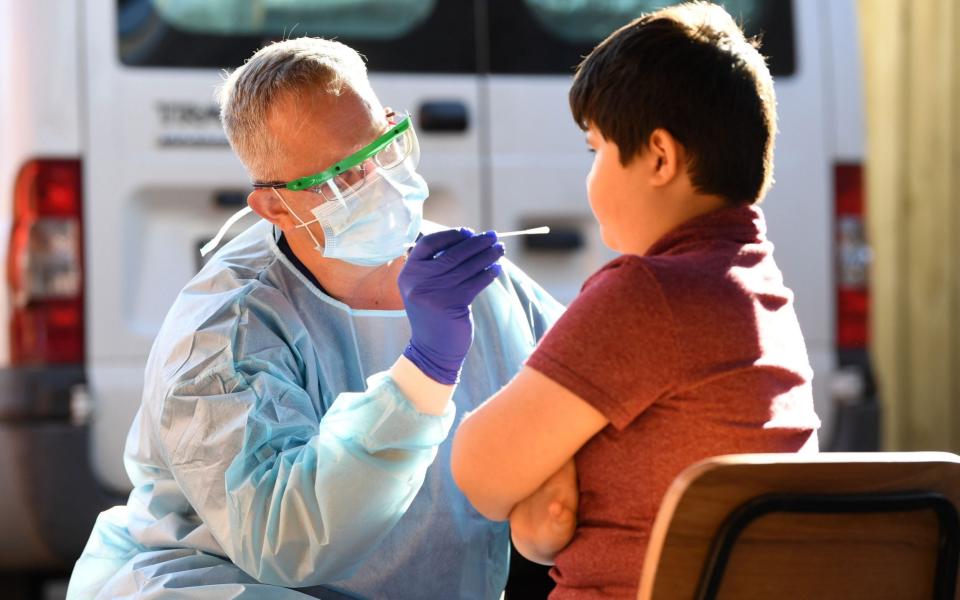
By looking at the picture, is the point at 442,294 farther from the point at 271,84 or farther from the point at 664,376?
the point at 271,84

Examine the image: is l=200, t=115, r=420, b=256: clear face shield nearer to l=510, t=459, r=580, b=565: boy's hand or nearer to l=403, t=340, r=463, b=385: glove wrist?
l=403, t=340, r=463, b=385: glove wrist

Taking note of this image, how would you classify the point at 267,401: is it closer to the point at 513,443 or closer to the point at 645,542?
the point at 513,443

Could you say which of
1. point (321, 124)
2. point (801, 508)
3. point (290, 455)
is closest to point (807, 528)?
point (801, 508)

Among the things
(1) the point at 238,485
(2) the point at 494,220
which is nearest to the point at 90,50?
(2) the point at 494,220

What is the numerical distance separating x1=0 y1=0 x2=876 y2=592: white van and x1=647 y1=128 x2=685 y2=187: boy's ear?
186 cm

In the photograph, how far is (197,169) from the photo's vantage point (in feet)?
10.8

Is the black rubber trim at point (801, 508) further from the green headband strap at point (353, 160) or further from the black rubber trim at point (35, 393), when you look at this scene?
the black rubber trim at point (35, 393)

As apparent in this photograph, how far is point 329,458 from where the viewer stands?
5.62 ft

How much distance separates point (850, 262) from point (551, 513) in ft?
7.65

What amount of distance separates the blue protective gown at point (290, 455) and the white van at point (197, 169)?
1.16m

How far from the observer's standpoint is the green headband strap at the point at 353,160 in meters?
1.97

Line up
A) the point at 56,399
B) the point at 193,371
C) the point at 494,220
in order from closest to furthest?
1. the point at 193,371
2. the point at 56,399
3. the point at 494,220

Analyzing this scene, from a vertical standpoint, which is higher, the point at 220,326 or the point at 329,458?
the point at 220,326

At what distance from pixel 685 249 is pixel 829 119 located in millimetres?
2223
